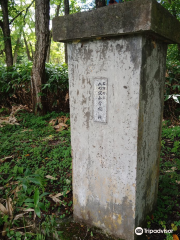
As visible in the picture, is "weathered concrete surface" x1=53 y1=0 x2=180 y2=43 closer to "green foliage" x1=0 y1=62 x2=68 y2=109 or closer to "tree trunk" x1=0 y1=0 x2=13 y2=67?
"green foliage" x1=0 y1=62 x2=68 y2=109

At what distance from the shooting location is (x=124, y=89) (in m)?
1.57

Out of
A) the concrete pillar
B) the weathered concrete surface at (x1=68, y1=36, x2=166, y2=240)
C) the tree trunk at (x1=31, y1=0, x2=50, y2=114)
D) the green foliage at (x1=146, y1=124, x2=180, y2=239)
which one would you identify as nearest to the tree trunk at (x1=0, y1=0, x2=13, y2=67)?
the tree trunk at (x1=31, y1=0, x2=50, y2=114)

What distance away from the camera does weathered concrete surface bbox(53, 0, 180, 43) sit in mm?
1342

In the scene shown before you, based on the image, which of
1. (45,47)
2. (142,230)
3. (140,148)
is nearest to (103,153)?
(140,148)

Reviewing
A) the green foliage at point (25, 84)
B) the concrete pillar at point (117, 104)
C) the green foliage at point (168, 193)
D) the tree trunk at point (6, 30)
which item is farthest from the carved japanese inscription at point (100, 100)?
the tree trunk at point (6, 30)

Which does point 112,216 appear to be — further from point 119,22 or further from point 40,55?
point 40,55

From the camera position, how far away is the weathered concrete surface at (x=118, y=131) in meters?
1.56

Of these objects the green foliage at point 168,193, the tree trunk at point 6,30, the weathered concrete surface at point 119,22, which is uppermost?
the tree trunk at point 6,30

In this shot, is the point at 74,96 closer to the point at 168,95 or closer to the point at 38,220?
the point at 38,220

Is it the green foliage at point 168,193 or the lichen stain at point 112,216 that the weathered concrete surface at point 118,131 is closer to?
the lichen stain at point 112,216

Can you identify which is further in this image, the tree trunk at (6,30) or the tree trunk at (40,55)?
the tree trunk at (6,30)

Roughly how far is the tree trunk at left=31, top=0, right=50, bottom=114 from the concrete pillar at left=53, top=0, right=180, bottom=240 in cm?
355

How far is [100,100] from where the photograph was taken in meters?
1.71

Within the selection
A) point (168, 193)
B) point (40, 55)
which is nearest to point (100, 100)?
point (168, 193)
